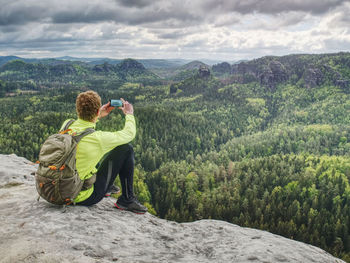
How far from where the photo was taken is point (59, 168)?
28.8 feet

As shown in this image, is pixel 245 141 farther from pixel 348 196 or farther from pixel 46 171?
pixel 46 171

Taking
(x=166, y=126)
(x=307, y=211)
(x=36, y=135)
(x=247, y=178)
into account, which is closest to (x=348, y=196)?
(x=307, y=211)

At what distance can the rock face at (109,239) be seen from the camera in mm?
→ 8211

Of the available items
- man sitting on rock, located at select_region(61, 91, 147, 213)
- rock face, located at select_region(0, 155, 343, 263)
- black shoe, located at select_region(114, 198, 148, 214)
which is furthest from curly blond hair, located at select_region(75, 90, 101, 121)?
black shoe, located at select_region(114, 198, 148, 214)

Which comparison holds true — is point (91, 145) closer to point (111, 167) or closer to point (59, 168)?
point (59, 168)

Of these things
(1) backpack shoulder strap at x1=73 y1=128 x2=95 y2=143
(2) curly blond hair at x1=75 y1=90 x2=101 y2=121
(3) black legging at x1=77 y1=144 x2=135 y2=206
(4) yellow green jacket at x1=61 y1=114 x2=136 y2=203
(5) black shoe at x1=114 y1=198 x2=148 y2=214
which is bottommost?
(5) black shoe at x1=114 y1=198 x2=148 y2=214

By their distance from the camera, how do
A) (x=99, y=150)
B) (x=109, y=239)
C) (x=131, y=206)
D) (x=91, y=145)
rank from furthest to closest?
(x=131, y=206) → (x=109, y=239) → (x=99, y=150) → (x=91, y=145)

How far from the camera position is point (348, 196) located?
98.5m

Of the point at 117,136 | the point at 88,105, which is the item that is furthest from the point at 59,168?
the point at 88,105

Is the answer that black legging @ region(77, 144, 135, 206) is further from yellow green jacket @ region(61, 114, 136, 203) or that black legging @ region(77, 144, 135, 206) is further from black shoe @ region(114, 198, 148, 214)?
black shoe @ region(114, 198, 148, 214)

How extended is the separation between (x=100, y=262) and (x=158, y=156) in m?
141

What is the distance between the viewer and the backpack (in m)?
8.56

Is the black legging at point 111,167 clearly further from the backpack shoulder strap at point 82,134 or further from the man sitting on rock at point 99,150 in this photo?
the backpack shoulder strap at point 82,134

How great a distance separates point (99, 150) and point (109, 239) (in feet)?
12.6
